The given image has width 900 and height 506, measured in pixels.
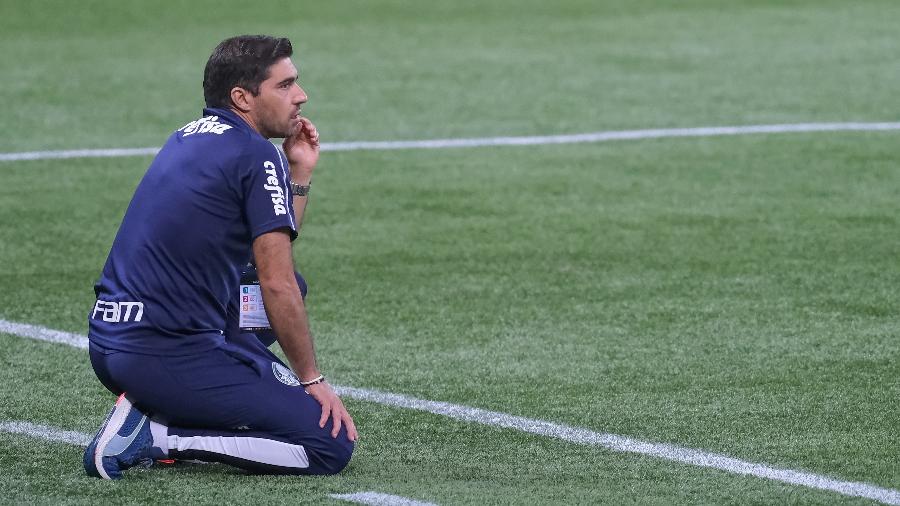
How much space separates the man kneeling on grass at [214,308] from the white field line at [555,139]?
6083 millimetres

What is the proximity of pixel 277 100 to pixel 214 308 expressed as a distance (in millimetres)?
692

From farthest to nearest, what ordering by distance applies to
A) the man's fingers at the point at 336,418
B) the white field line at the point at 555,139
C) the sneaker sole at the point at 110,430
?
the white field line at the point at 555,139 < the man's fingers at the point at 336,418 < the sneaker sole at the point at 110,430

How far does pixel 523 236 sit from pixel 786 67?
599 centimetres

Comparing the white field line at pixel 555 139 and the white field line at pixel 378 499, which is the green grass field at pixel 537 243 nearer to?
the white field line at pixel 378 499

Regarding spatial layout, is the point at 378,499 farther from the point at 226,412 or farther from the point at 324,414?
the point at 226,412

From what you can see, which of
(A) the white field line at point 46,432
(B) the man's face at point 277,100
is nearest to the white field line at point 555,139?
(A) the white field line at point 46,432

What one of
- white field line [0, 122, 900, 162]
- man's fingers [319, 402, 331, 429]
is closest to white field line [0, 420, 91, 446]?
man's fingers [319, 402, 331, 429]

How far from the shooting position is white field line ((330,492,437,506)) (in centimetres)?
503

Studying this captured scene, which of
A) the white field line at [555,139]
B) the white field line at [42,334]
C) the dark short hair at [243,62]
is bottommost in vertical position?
the white field line at [555,139]

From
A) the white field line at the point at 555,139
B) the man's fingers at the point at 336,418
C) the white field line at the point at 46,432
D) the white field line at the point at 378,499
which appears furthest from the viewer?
the white field line at the point at 555,139

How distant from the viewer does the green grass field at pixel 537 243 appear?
18.7ft

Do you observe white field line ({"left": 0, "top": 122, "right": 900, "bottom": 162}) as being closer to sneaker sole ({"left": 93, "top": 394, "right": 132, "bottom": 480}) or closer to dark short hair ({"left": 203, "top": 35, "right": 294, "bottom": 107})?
dark short hair ({"left": 203, "top": 35, "right": 294, "bottom": 107})

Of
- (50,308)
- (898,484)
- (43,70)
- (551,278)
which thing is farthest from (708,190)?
(43,70)

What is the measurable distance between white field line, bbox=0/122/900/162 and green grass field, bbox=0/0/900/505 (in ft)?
0.62
